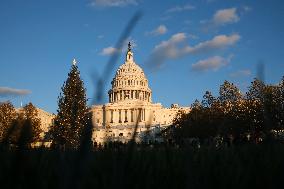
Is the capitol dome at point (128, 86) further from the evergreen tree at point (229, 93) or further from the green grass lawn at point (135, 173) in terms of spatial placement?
the green grass lawn at point (135, 173)

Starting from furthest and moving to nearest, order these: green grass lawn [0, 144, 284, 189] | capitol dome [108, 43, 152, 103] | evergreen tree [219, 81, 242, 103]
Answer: capitol dome [108, 43, 152, 103] < evergreen tree [219, 81, 242, 103] < green grass lawn [0, 144, 284, 189]

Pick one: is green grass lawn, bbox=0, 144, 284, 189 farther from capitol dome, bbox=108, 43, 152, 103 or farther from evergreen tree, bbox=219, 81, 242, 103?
capitol dome, bbox=108, 43, 152, 103

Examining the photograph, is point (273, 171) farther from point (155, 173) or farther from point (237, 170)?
point (155, 173)

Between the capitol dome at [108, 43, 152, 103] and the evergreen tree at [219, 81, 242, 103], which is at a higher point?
the capitol dome at [108, 43, 152, 103]

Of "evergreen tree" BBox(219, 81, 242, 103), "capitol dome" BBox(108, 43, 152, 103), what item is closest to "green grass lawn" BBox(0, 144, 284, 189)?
"evergreen tree" BBox(219, 81, 242, 103)

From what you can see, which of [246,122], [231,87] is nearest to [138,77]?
[231,87]

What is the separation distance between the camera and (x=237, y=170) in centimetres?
203

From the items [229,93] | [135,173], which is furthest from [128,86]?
[135,173]

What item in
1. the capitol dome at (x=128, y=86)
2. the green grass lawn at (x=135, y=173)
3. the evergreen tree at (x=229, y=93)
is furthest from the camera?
the capitol dome at (x=128, y=86)

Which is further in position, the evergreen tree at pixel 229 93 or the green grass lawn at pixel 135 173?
the evergreen tree at pixel 229 93

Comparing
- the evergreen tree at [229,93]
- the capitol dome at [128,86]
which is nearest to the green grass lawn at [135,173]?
the evergreen tree at [229,93]

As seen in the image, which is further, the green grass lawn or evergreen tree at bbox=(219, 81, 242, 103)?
evergreen tree at bbox=(219, 81, 242, 103)

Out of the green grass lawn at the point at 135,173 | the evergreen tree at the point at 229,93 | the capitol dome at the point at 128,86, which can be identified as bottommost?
the green grass lawn at the point at 135,173

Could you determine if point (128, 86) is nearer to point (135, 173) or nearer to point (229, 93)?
point (229, 93)
